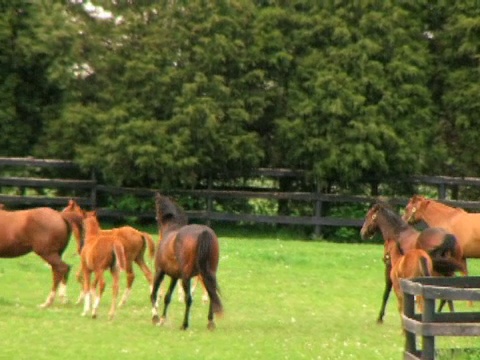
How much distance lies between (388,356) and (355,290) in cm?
730

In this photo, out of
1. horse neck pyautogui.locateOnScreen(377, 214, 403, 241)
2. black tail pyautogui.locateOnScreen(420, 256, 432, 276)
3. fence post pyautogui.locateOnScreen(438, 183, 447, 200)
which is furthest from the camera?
fence post pyautogui.locateOnScreen(438, 183, 447, 200)

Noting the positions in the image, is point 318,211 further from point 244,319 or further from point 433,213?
point 244,319

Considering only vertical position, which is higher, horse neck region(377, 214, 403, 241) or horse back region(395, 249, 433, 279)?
horse neck region(377, 214, 403, 241)

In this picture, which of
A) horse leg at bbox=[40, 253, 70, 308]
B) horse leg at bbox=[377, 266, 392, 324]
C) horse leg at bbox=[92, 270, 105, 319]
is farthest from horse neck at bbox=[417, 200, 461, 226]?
horse leg at bbox=[92, 270, 105, 319]

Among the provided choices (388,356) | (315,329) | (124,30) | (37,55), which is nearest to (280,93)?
(124,30)

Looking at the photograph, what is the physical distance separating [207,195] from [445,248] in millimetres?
15047

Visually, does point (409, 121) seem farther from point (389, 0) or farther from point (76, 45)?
point (76, 45)

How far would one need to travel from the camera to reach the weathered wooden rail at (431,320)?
11.4 metres

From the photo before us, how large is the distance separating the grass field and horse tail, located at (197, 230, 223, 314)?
463 mm

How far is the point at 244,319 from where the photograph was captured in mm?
17719

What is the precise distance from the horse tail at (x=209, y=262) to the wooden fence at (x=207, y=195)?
47.8 ft

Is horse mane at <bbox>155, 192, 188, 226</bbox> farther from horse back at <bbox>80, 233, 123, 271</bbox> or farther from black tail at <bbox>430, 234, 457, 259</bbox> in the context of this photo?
black tail at <bbox>430, 234, 457, 259</bbox>

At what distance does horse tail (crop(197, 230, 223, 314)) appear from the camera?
16.1 m

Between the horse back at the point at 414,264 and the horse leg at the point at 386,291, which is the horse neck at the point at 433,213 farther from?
the horse back at the point at 414,264
